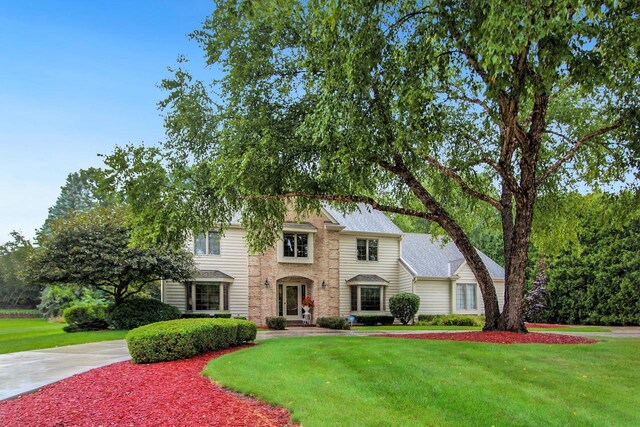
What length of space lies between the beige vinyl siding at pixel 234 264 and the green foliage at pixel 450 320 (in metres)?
9.80

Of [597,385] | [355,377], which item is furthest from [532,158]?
[355,377]

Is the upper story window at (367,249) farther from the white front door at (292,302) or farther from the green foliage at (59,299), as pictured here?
the green foliage at (59,299)

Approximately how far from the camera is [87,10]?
1079cm

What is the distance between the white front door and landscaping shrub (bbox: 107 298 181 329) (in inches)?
263

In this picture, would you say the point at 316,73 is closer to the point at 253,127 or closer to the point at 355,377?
the point at 253,127

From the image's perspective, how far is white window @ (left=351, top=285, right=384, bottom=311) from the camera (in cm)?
2817

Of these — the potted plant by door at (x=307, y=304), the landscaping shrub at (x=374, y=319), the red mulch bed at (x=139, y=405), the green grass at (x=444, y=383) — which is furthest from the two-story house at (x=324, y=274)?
the red mulch bed at (x=139, y=405)

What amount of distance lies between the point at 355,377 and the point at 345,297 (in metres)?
19.7

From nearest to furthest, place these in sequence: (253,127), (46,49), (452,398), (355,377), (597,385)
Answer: (452,398) < (597,385) < (355,377) < (46,49) < (253,127)

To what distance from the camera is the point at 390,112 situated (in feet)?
40.0

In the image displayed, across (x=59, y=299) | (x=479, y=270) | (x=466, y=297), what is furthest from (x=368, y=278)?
(x=59, y=299)

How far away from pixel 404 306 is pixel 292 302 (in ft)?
19.7

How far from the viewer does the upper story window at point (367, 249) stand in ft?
95.0

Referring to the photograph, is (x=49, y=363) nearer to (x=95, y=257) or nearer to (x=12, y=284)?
(x=95, y=257)
